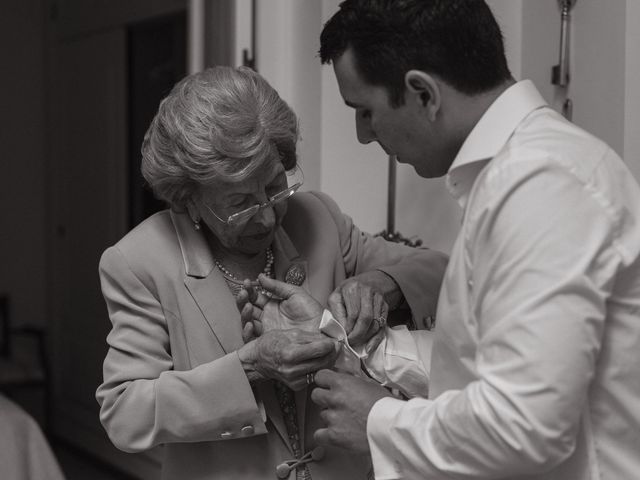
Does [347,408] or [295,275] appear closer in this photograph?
[347,408]

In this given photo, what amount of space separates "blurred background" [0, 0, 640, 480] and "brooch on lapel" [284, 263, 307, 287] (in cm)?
82

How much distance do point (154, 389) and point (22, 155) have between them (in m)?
4.44

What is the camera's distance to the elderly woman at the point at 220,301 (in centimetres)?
A: 151

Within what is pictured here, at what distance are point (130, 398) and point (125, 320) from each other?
14cm

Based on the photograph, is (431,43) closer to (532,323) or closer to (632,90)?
(532,323)

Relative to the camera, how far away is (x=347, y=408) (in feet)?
4.22

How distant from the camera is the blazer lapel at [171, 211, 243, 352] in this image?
5.24 ft

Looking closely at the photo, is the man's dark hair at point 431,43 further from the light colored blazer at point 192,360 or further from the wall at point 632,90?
the wall at point 632,90

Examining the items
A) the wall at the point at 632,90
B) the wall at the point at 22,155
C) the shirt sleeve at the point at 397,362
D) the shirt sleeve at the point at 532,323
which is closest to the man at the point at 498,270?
the shirt sleeve at the point at 532,323

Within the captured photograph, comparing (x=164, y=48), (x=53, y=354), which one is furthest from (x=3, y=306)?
(x=164, y=48)

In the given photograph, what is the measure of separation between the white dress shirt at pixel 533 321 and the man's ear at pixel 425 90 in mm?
72

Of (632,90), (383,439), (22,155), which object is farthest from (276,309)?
(22,155)

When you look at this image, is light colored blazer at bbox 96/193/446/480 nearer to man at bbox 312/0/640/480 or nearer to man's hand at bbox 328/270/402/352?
man's hand at bbox 328/270/402/352

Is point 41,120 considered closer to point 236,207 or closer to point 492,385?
point 236,207
